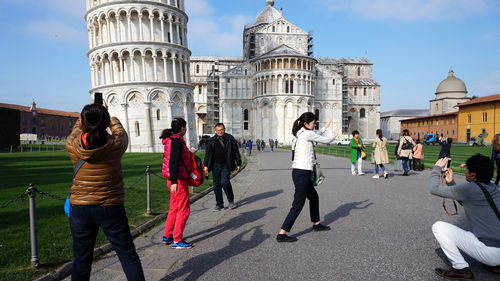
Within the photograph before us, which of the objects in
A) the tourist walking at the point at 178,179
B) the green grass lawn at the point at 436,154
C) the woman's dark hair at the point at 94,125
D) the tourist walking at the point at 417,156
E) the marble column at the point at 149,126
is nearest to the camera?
the woman's dark hair at the point at 94,125

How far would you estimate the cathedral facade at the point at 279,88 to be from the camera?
51.9 m

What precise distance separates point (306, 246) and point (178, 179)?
2430mm

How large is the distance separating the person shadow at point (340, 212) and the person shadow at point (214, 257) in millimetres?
833

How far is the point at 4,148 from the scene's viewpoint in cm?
3353

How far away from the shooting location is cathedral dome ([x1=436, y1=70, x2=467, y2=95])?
78188 millimetres

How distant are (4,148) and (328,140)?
4137 cm

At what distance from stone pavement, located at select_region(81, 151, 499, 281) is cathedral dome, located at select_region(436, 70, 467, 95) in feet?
287

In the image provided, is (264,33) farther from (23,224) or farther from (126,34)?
(23,224)

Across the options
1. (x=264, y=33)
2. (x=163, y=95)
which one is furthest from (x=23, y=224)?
(x=264, y=33)

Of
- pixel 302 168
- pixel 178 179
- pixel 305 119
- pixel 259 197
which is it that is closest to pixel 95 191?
pixel 178 179

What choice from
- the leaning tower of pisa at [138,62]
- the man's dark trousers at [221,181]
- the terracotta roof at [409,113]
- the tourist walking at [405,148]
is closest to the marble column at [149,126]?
the leaning tower of pisa at [138,62]

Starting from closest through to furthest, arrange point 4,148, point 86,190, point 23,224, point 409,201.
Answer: point 86,190 → point 23,224 → point 409,201 → point 4,148

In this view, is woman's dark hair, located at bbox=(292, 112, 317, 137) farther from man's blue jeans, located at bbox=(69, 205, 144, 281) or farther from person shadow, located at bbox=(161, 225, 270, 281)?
man's blue jeans, located at bbox=(69, 205, 144, 281)

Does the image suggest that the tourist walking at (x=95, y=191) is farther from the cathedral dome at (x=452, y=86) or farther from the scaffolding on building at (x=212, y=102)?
the cathedral dome at (x=452, y=86)
